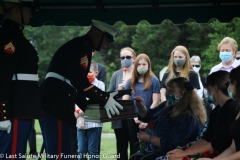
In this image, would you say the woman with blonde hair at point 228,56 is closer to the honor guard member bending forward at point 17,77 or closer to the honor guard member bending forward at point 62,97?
the honor guard member bending forward at point 62,97

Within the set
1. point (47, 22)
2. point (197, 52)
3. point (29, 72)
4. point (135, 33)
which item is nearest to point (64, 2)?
point (47, 22)

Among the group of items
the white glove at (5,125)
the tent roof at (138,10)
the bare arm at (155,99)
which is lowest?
the white glove at (5,125)

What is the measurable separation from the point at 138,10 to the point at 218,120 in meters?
2.83

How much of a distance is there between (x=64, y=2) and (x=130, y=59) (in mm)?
2089

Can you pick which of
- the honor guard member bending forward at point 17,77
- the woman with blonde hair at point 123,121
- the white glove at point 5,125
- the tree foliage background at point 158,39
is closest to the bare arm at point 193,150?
the honor guard member bending forward at point 17,77

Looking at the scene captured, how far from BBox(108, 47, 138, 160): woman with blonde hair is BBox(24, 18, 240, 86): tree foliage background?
16.7m

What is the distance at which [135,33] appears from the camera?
115ft

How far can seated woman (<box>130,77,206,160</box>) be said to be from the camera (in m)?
6.96

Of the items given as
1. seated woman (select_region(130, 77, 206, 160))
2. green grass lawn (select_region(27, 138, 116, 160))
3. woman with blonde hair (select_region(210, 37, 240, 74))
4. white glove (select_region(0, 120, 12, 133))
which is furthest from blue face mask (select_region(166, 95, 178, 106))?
green grass lawn (select_region(27, 138, 116, 160))

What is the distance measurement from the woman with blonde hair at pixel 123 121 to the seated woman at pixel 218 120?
2985 millimetres

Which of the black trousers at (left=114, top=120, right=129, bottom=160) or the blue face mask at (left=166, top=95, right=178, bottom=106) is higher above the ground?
the blue face mask at (left=166, top=95, right=178, bottom=106)

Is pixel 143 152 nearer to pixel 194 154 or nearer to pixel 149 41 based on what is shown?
pixel 194 154

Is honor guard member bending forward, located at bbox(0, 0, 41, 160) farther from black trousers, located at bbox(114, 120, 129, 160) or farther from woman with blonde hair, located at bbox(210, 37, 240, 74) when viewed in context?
woman with blonde hair, located at bbox(210, 37, 240, 74)

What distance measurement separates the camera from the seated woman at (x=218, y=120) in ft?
19.6
